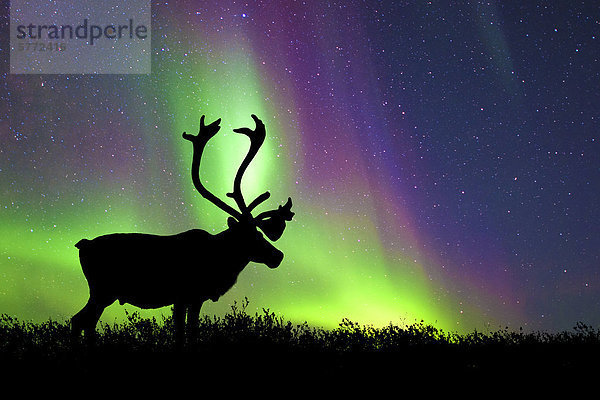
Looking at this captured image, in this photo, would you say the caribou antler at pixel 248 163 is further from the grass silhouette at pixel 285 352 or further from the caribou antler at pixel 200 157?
the grass silhouette at pixel 285 352

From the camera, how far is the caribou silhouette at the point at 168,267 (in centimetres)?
680

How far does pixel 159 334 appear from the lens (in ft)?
23.5

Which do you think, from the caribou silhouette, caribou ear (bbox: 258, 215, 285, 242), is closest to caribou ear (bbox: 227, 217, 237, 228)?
the caribou silhouette

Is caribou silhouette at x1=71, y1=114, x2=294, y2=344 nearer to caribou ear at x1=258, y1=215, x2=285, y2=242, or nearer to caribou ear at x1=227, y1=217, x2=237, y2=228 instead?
caribou ear at x1=227, y1=217, x2=237, y2=228

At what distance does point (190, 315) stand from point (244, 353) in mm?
1274

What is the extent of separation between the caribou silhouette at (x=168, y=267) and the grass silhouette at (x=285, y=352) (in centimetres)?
52

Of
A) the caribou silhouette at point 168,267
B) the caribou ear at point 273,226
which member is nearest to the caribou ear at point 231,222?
the caribou silhouette at point 168,267

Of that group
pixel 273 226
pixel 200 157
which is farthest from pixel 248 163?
pixel 273 226

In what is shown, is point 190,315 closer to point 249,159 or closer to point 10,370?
point 10,370

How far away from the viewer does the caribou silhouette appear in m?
6.80

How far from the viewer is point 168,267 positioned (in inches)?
270

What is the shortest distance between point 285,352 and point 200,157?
3.70 metres

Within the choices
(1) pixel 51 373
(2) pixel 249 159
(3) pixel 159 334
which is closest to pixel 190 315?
(3) pixel 159 334

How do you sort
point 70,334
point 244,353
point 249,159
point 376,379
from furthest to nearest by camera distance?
1. point 249,159
2. point 70,334
3. point 244,353
4. point 376,379
